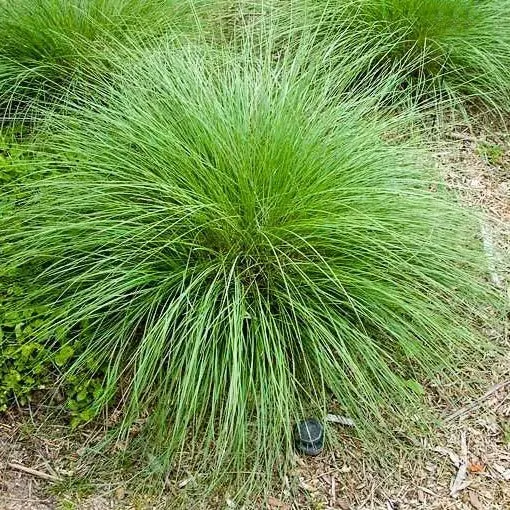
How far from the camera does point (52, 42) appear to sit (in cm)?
288

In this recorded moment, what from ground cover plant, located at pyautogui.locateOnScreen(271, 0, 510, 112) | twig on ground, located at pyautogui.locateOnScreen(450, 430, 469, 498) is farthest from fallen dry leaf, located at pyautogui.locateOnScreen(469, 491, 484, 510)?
ground cover plant, located at pyautogui.locateOnScreen(271, 0, 510, 112)

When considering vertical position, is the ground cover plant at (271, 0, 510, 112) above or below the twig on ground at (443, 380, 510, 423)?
above

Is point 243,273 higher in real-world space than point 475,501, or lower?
higher

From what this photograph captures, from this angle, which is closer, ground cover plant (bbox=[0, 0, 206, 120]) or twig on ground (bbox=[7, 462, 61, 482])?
twig on ground (bbox=[7, 462, 61, 482])

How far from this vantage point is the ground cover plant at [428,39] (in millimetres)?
3084

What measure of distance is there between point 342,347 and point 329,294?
185 millimetres

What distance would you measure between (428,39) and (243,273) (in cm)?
166

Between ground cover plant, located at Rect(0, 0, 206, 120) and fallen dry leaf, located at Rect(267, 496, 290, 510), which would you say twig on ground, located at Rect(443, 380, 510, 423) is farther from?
ground cover plant, located at Rect(0, 0, 206, 120)

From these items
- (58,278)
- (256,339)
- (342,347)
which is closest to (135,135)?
(58,278)

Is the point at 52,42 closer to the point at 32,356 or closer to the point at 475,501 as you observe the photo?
the point at 32,356

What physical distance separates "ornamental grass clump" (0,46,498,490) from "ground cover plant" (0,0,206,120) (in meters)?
0.60

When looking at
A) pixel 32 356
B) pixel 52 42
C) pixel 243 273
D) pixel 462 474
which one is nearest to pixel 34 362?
pixel 32 356

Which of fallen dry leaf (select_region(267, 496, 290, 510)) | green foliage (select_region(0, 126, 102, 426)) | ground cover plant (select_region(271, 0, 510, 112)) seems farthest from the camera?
ground cover plant (select_region(271, 0, 510, 112))

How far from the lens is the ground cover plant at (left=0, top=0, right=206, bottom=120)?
2.85 m
